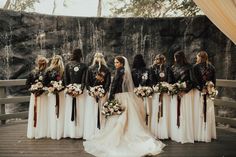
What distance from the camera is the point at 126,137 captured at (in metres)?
6.88

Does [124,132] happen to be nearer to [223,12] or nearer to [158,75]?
[158,75]

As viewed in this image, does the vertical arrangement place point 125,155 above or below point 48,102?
below

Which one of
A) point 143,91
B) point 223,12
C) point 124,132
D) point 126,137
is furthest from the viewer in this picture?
point 143,91

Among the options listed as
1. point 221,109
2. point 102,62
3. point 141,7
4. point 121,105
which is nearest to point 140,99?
point 121,105

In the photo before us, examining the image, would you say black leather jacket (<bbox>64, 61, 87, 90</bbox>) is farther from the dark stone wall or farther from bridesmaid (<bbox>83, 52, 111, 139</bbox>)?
the dark stone wall

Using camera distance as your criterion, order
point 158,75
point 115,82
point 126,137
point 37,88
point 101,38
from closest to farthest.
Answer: point 126,137
point 115,82
point 37,88
point 158,75
point 101,38

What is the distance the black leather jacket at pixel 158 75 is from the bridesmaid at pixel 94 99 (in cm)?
95

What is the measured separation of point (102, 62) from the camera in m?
7.68

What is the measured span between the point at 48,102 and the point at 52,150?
1.51 metres

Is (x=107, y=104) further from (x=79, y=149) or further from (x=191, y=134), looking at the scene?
(x=191, y=134)

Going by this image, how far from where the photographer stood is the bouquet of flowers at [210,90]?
24.5 feet

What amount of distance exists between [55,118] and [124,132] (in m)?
1.75

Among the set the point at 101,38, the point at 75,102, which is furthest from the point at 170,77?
the point at 101,38

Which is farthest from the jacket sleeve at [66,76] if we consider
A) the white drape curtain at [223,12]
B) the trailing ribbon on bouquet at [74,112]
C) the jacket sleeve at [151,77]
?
the white drape curtain at [223,12]
